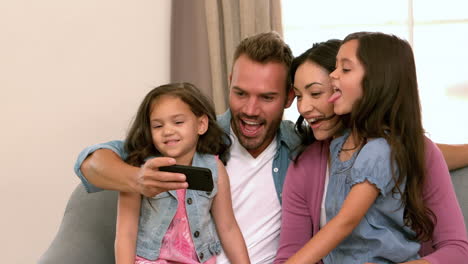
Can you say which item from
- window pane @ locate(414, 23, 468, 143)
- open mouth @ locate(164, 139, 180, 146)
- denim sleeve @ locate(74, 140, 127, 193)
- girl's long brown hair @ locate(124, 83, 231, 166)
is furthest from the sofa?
window pane @ locate(414, 23, 468, 143)

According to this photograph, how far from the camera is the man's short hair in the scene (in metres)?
2.08

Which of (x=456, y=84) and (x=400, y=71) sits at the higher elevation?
(x=400, y=71)

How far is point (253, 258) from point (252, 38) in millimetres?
699

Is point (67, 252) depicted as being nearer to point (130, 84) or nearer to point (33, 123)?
Answer: point (33, 123)

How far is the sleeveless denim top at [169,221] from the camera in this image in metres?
1.77

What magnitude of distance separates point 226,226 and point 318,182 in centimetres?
29

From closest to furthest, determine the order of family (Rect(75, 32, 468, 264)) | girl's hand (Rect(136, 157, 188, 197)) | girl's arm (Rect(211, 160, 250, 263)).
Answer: girl's hand (Rect(136, 157, 188, 197)) < family (Rect(75, 32, 468, 264)) < girl's arm (Rect(211, 160, 250, 263))

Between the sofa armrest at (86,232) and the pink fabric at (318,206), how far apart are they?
21.2 inches

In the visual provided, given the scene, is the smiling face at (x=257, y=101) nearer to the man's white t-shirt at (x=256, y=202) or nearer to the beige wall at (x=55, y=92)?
the man's white t-shirt at (x=256, y=202)

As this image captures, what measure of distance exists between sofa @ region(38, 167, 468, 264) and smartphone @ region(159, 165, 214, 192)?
20.2 inches

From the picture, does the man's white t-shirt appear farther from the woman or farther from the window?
the window

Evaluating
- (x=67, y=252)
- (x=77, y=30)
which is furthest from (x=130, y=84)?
(x=67, y=252)

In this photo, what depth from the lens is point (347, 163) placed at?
1.72m

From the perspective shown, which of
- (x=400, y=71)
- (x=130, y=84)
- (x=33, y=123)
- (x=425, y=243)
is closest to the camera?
(x=400, y=71)
